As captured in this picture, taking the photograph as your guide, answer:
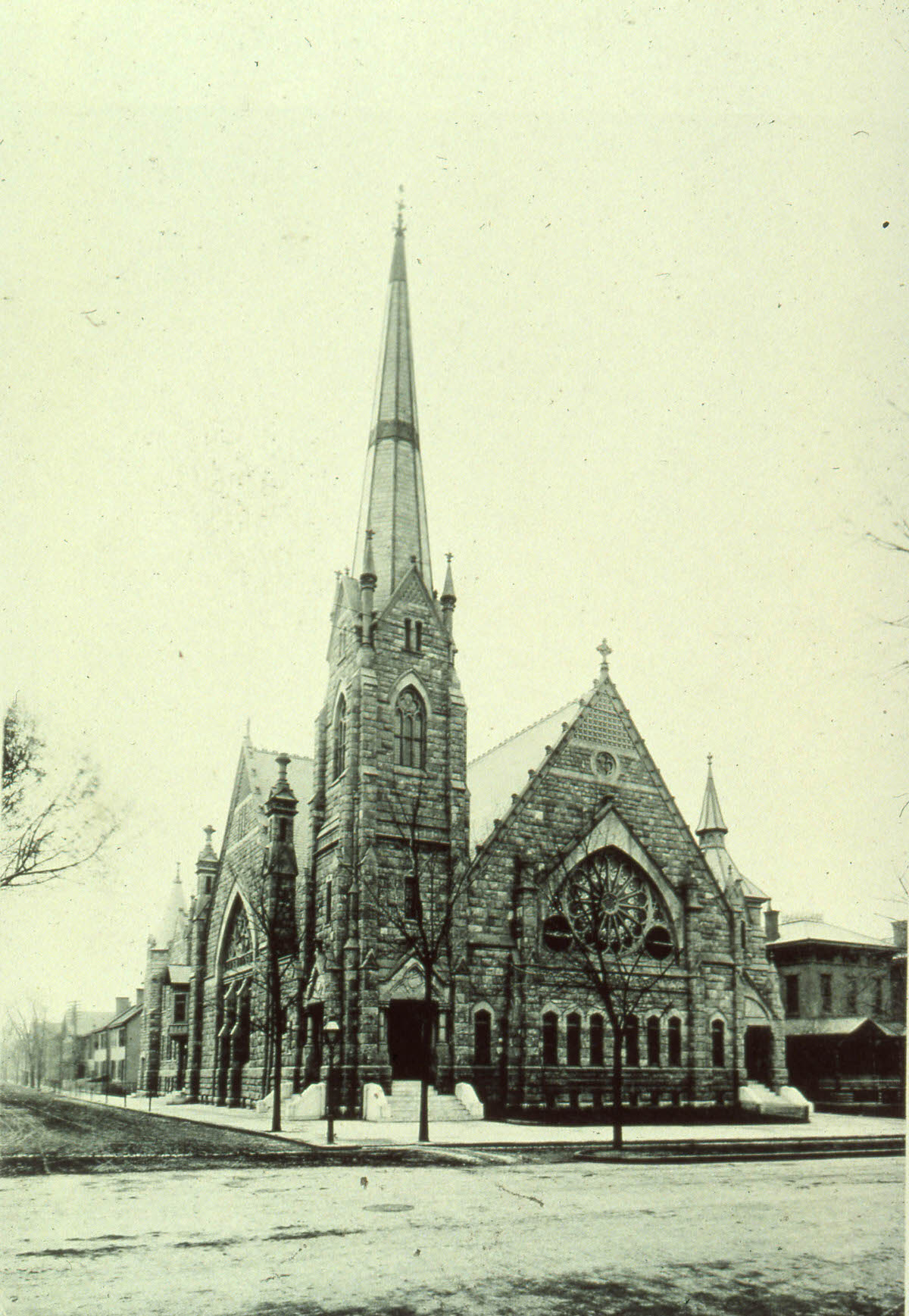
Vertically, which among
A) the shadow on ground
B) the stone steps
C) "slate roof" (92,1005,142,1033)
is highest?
the shadow on ground

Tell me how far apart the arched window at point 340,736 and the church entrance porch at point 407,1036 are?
24.1ft

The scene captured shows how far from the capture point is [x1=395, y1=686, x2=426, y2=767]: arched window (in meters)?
34.2

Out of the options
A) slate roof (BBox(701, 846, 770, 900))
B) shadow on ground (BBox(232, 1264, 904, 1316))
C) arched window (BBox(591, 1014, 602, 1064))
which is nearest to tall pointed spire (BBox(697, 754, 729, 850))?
slate roof (BBox(701, 846, 770, 900))

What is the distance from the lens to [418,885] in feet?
99.2

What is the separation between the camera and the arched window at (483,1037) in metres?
32.1

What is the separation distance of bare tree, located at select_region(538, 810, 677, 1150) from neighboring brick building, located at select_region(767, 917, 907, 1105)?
12.4 meters

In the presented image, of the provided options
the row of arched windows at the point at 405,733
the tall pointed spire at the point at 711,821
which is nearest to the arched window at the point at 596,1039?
the row of arched windows at the point at 405,733

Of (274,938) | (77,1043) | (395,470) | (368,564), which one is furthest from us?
(77,1043)

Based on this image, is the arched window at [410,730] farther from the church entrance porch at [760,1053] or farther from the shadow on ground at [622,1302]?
the shadow on ground at [622,1302]

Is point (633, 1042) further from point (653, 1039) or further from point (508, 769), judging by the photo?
point (508, 769)

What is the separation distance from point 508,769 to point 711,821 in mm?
10728

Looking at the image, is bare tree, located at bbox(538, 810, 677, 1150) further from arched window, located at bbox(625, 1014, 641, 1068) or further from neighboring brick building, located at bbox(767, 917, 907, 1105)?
neighboring brick building, located at bbox(767, 917, 907, 1105)

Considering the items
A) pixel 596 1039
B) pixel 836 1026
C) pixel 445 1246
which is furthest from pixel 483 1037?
pixel 445 1246

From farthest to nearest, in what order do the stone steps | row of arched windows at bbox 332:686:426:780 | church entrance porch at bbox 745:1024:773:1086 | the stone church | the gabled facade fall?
1. church entrance porch at bbox 745:1024:773:1086
2. row of arched windows at bbox 332:686:426:780
3. the gabled facade
4. the stone church
5. the stone steps
